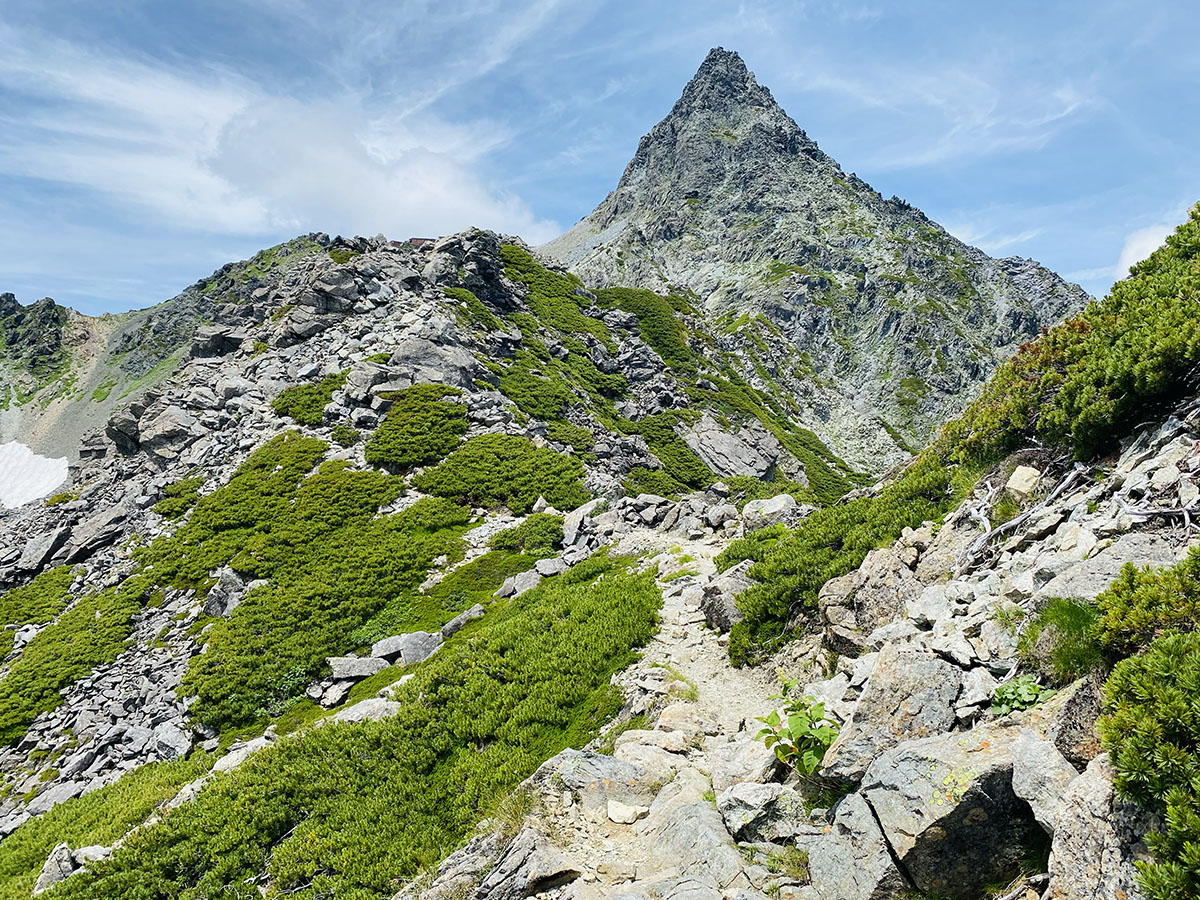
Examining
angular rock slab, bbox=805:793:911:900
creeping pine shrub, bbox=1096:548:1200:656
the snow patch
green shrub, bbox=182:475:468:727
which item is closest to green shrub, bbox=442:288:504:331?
green shrub, bbox=182:475:468:727

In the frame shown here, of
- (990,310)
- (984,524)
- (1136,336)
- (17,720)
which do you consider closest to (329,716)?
(17,720)

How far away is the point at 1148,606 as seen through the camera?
5.29 metres

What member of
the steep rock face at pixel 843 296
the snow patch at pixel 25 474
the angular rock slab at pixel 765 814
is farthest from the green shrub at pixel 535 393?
the snow patch at pixel 25 474

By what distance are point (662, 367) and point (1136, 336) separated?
7101 cm

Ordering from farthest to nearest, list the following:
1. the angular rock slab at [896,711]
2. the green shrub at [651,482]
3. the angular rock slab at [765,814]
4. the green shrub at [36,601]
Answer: the green shrub at [651,482] < the green shrub at [36,601] < the angular rock slab at [765,814] < the angular rock slab at [896,711]

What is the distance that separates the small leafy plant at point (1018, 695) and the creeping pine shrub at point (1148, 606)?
1034 mm

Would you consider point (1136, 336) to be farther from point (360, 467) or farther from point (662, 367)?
point (662, 367)

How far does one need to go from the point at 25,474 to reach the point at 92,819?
167 m

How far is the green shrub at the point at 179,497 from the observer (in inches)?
1339

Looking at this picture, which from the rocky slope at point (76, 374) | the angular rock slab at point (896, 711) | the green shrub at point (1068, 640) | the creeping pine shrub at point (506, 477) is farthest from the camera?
the rocky slope at point (76, 374)

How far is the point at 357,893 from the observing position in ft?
32.2

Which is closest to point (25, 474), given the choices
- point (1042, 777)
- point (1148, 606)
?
point (1042, 777)

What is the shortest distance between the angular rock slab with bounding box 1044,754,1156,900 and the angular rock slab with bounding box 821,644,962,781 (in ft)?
6.92

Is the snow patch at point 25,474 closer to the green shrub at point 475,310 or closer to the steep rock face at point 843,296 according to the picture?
the green shrub at point 475,310
